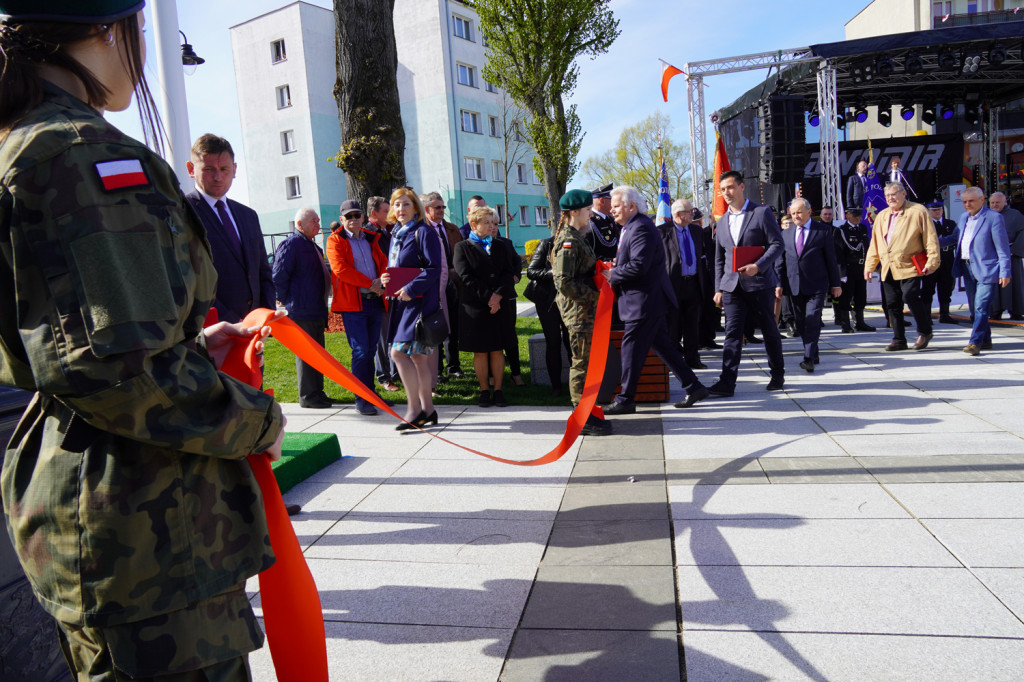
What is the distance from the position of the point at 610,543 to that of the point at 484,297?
3873mm

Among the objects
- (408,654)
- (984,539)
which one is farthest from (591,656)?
(984,539)

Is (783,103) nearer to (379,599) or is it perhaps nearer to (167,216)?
(379,599)

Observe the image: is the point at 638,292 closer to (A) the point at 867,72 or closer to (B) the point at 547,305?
(B) the point at 547,305

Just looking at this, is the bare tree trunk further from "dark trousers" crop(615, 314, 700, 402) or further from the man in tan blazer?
the man in tan blazer

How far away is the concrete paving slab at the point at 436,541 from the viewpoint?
3562mm

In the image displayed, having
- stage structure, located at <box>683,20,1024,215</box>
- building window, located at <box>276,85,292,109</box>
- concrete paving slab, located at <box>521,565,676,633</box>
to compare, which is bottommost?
concrete paving slab, located at <box>521,565,676,633</box>

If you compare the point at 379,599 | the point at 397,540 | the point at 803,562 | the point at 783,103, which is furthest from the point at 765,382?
the point at 783,103

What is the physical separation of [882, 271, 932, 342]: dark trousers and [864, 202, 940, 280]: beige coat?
0.39 ft

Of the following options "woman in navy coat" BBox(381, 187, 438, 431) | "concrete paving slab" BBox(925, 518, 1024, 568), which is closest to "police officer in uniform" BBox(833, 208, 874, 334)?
"woman in navy coat" BBox(381, 187, 438, 431)

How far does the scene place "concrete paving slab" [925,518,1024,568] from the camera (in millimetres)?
3156

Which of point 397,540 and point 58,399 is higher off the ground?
point 58,399

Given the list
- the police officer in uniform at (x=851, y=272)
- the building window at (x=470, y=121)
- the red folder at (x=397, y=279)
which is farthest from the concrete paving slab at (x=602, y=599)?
the building window at (x=470, y=121)

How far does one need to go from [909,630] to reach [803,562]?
641 mm

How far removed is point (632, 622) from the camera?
280 cm
